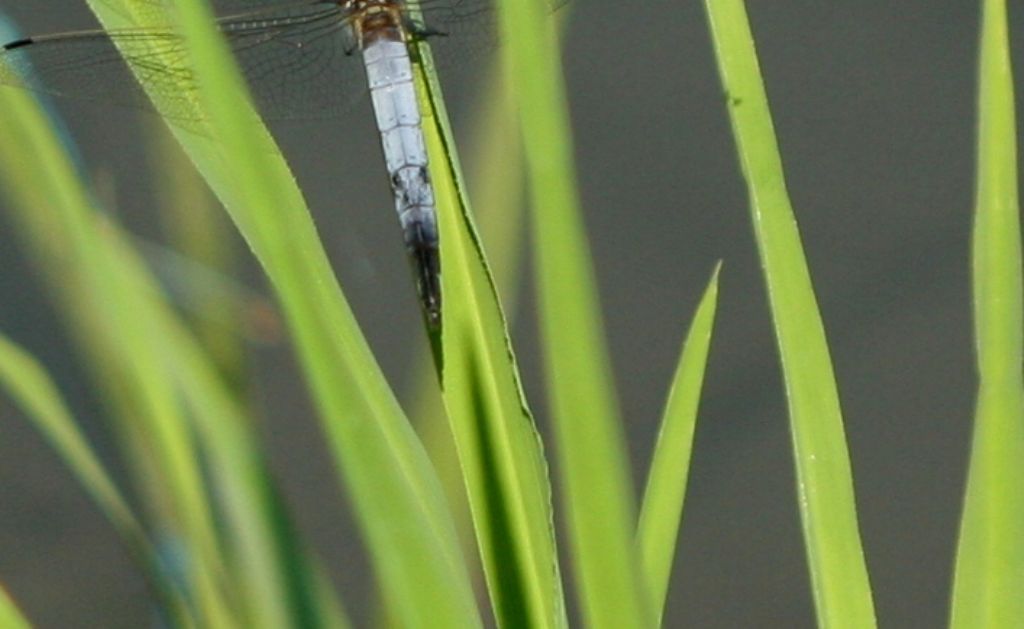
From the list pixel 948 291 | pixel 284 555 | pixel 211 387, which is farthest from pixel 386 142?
pixel 948 291

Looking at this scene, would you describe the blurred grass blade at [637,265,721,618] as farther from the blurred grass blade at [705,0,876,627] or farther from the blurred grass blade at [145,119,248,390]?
the blurred grass blade at [145,119,248,390]

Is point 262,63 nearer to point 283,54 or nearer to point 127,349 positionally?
point 283,54

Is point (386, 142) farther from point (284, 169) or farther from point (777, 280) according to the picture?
point (777, 280)

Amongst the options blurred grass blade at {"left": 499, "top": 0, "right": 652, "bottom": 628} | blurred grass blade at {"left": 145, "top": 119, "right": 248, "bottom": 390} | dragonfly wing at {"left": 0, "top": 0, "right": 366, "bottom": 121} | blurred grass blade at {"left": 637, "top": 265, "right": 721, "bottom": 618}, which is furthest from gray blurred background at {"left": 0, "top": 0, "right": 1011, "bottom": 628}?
blurred grass blade at {"left": 499, "top": 0, "right": 652, "bottom": 628}

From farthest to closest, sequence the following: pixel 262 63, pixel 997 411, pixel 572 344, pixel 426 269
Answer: pixel 262 63, pixel 426 269, pixel 997 411, pixel 572 344

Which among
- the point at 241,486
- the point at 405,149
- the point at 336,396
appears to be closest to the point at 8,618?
the point at 241,486

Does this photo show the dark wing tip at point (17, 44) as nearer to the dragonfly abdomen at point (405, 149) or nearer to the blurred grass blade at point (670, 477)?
the dragonfly abdomen at point (405, 149)

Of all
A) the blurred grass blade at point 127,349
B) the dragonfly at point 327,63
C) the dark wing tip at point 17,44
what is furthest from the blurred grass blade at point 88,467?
the dark wing tip at point 17,44
